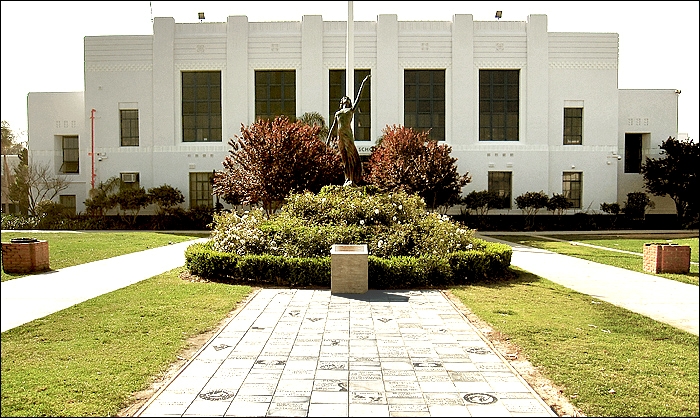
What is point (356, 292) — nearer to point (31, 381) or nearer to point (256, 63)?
point (31, 381)

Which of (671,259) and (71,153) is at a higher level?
(71,153)

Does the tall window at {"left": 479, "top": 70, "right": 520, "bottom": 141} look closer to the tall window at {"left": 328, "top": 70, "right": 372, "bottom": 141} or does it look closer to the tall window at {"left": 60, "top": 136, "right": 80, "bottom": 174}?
the tall window at {"left": 328, "top": 70, "right": 372, "bottom": 141}

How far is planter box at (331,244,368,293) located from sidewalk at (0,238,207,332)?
4679 mm

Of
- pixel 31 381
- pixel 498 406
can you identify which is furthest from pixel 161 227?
pixel 498 406

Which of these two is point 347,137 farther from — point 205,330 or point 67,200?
point 67,200

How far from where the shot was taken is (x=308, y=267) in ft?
39.0

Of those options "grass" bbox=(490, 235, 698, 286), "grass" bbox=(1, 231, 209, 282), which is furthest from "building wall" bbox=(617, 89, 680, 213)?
"grass" bbox=(1, 231, 209, 282)

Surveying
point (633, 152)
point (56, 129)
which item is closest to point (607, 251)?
point (633, 152)

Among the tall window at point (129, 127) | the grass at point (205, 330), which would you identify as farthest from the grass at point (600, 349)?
the tall window at point (129, 127)

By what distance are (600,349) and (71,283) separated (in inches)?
420

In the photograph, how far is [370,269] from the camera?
11844 mm

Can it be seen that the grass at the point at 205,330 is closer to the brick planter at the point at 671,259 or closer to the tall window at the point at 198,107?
the brick planter at the point at 671,259

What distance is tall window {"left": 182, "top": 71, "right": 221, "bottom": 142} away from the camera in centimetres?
3372

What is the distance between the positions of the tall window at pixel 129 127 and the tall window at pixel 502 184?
22.4 m
